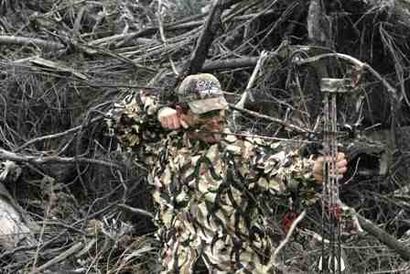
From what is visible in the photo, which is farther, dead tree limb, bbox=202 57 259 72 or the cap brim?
dead tree limb, bbox=202 57 259 72

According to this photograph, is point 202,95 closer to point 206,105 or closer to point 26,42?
point 206,105

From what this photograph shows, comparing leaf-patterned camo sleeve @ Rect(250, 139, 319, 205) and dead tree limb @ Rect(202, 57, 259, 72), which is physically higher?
leaf-patterned camo sleeve @ Rect(250, 139, 319, 205)

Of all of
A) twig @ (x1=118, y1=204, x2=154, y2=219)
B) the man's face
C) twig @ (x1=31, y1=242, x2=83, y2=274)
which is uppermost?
the man's face

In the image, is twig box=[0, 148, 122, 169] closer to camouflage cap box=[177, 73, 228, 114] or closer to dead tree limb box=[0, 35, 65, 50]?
dead tree limb box=[0, 35, 65, 50]

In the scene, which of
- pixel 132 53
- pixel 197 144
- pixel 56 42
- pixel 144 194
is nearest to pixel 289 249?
pixel 144 194

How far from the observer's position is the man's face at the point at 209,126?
2.85 metres

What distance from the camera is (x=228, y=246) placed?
282 centimetres

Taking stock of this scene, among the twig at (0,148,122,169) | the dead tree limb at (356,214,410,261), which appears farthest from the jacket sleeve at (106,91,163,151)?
the twig at (0,148,122,169)

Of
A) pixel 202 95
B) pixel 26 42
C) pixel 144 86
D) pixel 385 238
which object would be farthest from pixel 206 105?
pixel 26 42

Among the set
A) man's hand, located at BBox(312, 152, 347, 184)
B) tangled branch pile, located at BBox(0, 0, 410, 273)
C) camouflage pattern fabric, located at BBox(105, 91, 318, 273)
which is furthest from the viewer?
tangled branch pile, located at BBox(0, 0, 410, 273)

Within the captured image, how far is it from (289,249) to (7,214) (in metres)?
1.92

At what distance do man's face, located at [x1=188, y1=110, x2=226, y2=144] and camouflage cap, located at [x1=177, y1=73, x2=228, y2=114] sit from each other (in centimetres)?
2

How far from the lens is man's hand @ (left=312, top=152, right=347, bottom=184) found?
8.29 ft

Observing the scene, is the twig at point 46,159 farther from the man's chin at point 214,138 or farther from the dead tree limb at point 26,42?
the man's chin at point 214,138
